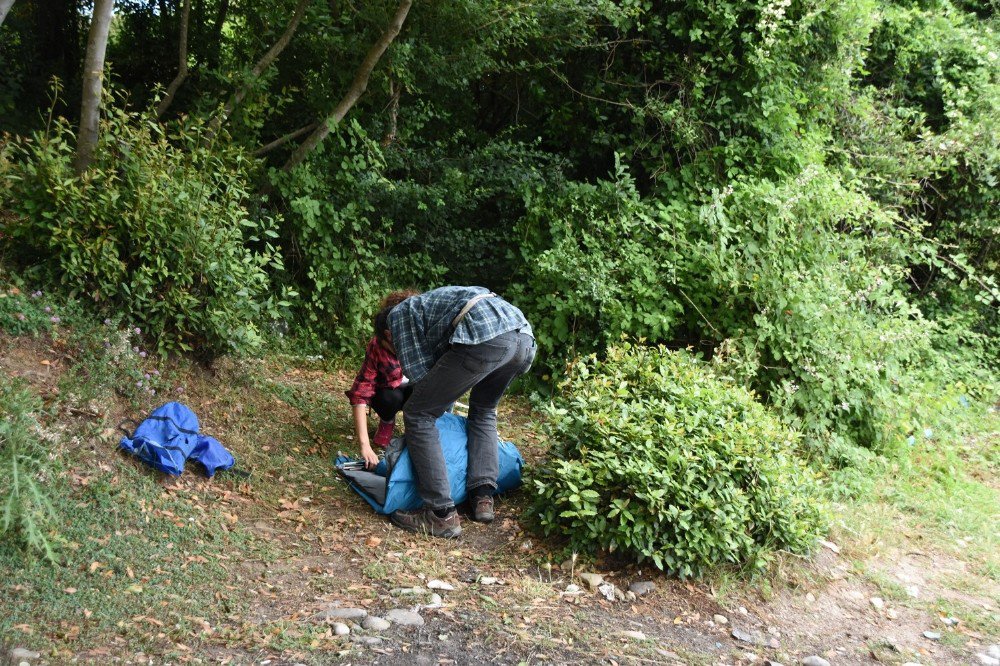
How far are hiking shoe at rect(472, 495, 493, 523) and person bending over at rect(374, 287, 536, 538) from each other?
0.19 meters

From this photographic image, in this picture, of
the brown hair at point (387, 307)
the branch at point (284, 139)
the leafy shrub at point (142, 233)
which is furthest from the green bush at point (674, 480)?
the branch at point (284, 139)

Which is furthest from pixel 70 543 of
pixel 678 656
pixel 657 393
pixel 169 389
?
pixel 657 393

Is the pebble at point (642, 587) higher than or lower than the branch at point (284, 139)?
lower

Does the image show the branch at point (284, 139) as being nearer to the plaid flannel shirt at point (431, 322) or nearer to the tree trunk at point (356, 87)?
the tree trunk at point (356, 87)

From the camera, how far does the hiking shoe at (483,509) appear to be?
460 cm

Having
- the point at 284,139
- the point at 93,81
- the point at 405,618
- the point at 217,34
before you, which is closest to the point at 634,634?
the point at 405,618

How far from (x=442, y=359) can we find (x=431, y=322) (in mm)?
226

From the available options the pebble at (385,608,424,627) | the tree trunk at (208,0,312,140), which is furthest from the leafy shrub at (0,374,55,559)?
the tree trunk at (208,0,312,140)

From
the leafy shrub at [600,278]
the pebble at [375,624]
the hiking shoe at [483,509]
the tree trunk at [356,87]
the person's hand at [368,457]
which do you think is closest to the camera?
the pebble at [375,624]

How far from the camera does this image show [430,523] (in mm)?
4383

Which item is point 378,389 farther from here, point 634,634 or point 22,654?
point 22,654

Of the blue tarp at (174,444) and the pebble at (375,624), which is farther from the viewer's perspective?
the blue tarp at (174,444)

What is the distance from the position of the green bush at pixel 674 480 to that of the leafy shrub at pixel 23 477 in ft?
7.66

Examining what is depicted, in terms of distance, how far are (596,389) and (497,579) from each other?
134cm
